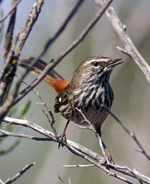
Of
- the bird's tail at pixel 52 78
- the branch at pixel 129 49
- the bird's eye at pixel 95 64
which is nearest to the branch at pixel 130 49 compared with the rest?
the branch at pixel 129 49

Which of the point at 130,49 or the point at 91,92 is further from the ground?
the point at 130,49

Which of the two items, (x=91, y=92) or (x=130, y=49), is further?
(x=91, y=92)

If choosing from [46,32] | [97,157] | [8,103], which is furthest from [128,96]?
[8,103]

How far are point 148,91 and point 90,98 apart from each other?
3.48 m

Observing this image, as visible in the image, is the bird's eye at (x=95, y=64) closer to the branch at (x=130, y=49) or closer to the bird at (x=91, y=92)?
the bird at (x=91, y=92)

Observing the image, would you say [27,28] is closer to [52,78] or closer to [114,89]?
[52,78]

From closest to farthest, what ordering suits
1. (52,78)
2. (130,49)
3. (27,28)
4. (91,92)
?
(27,28)
(130,49)
(91,92)
(52,78)

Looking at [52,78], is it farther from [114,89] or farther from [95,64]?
[114,89]

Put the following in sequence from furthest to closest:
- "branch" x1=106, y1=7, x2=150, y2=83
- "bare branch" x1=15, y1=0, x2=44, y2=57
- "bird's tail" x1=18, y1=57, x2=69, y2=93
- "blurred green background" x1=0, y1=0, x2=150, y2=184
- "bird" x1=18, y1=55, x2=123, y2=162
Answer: "blurred green background" x1=0, y1=0, x2=150, y2=184
"bird's tail" x1=18, y1=57, x2=69, y2=93
"bird" x1=18, y1=55, x2=123, y2=162
"branch" x1=106, y1=7, x2=150, y2=83
"bare branch" x1=15, y1=0, x2=44, y2=57

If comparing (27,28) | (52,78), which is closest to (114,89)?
(52,78)

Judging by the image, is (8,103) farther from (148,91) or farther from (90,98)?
(148,91)

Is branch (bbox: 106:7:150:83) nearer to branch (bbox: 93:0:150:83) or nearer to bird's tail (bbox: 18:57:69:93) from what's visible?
branch (bbox: 93:0:150:83)

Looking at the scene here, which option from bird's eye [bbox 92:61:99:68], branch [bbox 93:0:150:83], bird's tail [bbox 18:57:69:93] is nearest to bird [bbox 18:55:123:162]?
bird's eye [bbox 92:61:99:68]

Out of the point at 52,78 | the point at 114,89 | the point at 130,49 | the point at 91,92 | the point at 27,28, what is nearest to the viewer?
the point at 27,28
